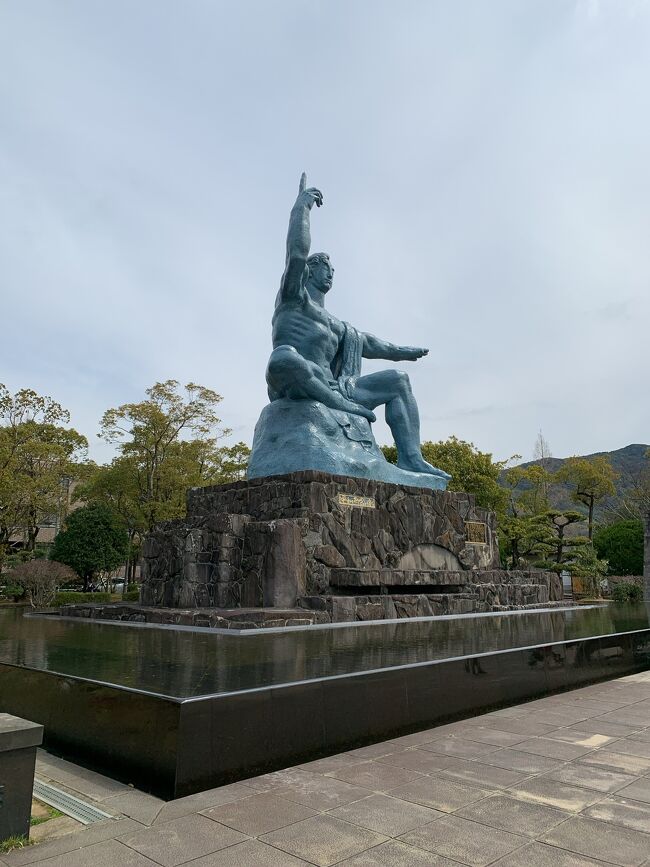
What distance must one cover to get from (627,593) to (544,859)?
23921 millimetres

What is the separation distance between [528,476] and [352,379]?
87.1 ft

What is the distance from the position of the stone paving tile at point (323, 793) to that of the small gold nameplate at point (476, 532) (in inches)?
347

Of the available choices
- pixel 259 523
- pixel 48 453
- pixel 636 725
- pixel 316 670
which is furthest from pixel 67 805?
pixel 48 453

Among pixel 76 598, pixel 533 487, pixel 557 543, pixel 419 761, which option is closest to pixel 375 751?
pixel 419 761

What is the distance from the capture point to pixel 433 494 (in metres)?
11.1

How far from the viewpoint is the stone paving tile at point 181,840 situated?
7.27ft

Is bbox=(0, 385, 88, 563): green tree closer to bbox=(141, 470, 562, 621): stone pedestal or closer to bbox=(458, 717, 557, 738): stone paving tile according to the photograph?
bbox=(141, 470, 562, 621): stone pedestal

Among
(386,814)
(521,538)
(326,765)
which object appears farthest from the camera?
(521,538)

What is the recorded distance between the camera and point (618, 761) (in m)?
3.24

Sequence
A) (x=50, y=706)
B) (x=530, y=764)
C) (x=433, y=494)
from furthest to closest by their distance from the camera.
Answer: (x=433, y=494) < (x=50, y=706) < (x=530, y=764)

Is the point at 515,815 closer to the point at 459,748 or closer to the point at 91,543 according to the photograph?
the point at 459,748

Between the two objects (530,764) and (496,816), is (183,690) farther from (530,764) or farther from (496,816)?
(530,764)

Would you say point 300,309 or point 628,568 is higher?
point 300,309

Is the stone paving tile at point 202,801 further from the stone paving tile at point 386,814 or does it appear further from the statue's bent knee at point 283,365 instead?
the statue's bent knee at point 283,365
